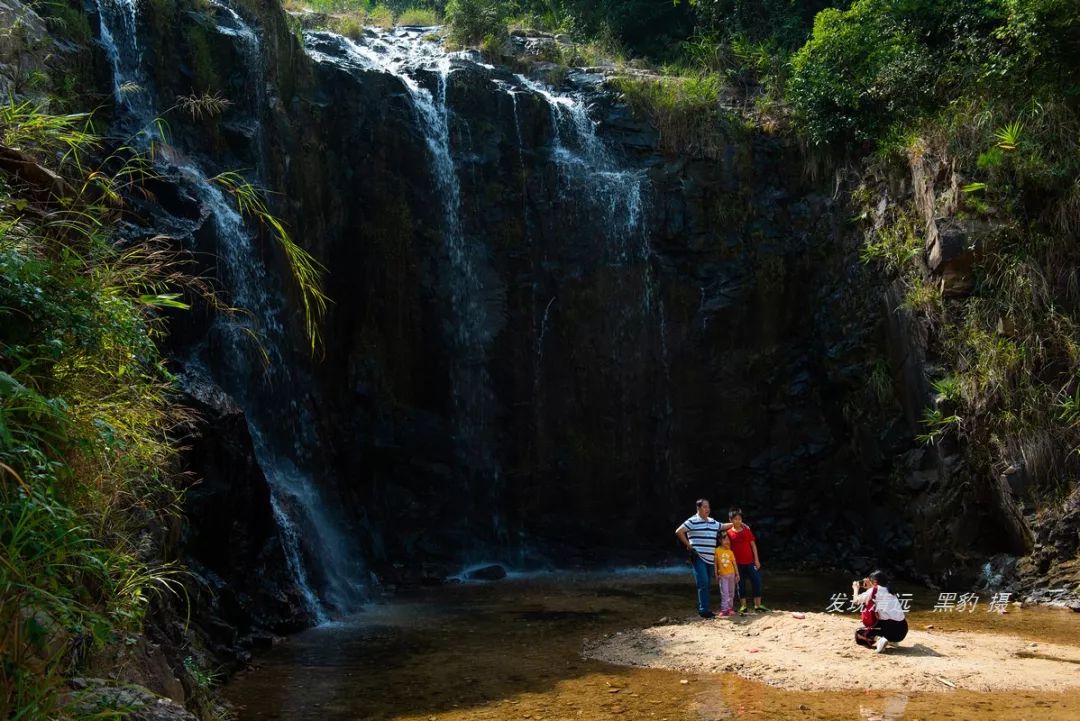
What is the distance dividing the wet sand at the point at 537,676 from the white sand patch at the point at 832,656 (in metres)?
0.19

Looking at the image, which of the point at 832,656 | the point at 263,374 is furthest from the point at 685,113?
the point at 832,656

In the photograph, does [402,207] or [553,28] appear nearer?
[402,207]

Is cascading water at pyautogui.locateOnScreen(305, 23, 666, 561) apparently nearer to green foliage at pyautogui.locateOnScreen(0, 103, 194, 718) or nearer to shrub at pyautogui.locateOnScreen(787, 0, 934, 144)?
shrub at pyautogui.locateOnScreen(787, 0, 934, 144)

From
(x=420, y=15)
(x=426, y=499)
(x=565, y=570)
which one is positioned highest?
(x=420, y=15)

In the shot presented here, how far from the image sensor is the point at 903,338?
558 inches

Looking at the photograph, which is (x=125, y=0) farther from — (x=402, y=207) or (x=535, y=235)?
(x=535, y=235)

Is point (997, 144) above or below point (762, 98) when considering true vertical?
below

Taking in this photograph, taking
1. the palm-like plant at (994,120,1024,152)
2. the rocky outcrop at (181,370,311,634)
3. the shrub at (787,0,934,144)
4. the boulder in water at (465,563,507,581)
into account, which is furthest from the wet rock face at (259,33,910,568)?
the rocky outcrop at (181,370,311,634)

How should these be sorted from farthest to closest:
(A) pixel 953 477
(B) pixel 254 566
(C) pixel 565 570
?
(C) pixel 565 570
(A) pixel 953 477
(B) pixel 254 566

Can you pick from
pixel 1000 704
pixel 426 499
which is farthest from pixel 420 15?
pixel 1000 704

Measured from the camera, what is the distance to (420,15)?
22.4 metres

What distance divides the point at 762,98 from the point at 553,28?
7994 mm

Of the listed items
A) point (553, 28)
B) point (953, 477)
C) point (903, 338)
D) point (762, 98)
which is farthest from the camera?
point (553, 28)

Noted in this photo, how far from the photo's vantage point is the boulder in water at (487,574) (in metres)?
A: 14.9
